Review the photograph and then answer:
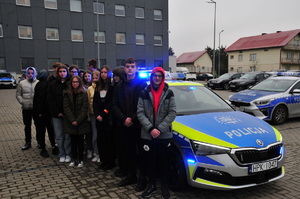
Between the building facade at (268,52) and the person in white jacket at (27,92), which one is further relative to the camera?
the building facade at (268,52)

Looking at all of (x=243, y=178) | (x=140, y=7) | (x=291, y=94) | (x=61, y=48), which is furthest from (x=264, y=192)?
(x=140, y=7)

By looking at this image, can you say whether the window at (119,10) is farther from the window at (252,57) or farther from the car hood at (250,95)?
the window at (252,57)

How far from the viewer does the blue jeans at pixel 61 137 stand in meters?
5.21

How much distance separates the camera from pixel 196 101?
4965 mm

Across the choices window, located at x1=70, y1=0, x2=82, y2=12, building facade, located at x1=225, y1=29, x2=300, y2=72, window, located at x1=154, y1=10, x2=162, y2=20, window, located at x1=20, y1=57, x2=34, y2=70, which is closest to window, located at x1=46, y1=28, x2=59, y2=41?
window, located at x1=20, y1=57, x2=34, y2=70

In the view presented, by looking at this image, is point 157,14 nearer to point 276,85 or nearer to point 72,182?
point 276,85

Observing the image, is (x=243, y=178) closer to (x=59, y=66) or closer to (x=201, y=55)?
(x=59, y=66)

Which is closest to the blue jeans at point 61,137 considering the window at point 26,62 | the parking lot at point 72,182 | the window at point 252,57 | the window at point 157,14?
the parking lot at point 72,182

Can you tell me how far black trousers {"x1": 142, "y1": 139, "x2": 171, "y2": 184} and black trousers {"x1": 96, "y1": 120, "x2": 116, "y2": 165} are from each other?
1229mm

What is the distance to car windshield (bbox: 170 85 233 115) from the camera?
4.64 meters

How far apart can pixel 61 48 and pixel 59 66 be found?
27986mm

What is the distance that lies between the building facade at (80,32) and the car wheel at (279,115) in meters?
22.1

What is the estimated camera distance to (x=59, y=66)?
5.14 metres

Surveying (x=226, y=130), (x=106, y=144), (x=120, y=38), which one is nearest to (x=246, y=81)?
(x=120, y=38)
